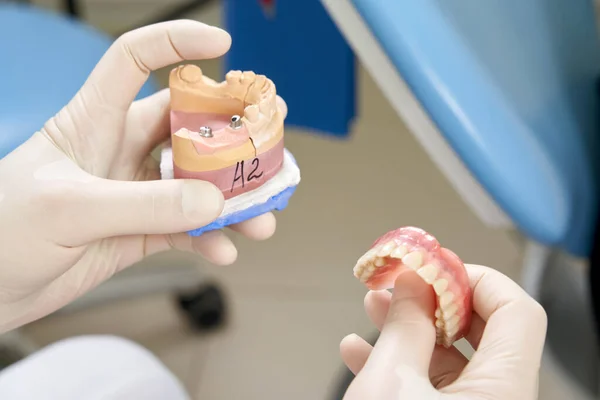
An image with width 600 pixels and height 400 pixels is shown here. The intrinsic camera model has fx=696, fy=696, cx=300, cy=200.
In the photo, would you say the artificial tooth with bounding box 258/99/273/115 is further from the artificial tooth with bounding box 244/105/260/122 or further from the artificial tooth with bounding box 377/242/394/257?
the artificial tooth with bounding box 377/242/394/257

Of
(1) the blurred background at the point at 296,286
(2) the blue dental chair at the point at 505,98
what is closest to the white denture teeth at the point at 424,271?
(2) the blue dental chair at the point at 505,98

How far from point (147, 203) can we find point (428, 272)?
0.74 ft

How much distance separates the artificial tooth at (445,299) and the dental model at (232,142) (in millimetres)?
180

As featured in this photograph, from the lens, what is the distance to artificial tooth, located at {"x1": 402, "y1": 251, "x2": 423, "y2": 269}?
0.46m

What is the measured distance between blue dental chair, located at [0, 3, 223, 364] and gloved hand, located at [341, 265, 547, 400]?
0.52 metres

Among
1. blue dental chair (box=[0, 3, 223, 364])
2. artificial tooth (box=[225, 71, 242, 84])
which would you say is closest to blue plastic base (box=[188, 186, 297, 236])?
artificial tooth (box=[225, 71, 242, 84])

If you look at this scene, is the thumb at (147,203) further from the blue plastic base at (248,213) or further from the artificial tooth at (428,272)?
the artificial tooth at (428,272)

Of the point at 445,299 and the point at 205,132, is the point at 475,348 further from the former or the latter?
the point at 205,132

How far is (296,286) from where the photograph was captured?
1304 millimetres

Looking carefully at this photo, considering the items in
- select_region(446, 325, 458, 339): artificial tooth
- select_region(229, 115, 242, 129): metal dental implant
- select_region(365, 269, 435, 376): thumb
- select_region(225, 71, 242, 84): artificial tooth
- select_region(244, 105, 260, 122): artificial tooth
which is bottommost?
select_region(446, 325, 458, 339): artificial tooth

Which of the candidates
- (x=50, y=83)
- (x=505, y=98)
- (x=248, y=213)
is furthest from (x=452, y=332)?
(x=50, y=83)

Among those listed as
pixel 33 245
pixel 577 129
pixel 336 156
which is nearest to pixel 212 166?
pixel 33 245

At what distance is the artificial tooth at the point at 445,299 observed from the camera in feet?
1.57

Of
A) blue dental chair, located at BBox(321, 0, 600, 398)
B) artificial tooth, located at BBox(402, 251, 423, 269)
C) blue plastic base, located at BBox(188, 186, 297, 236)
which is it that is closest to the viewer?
artificial tooth, located at BBox(402, 251, 423, 269)
